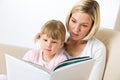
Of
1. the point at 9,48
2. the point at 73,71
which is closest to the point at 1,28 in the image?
the point at 9,48

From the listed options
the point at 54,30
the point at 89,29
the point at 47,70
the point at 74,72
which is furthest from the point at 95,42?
the point at 47,70

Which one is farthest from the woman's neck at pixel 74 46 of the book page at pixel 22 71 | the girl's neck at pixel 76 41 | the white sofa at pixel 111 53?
the book page at pixel 22 71

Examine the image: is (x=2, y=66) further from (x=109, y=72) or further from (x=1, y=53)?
(x=109, y=72)

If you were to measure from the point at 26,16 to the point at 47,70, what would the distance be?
5.28ft

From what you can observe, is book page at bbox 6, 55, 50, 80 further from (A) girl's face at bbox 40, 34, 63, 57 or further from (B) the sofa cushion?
(B) the sofa cushion

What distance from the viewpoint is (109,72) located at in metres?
1.28

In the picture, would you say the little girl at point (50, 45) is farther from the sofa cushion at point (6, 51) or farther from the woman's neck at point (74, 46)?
the sofa cushion at point (6, 51)

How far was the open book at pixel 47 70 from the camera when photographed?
0.86m

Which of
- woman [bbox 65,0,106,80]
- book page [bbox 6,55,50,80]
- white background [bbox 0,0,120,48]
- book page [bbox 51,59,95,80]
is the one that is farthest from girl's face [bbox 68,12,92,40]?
white background [bbox 0,0,120,48]

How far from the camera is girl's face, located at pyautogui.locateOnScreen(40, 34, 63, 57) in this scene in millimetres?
1205

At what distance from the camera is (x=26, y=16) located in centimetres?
241

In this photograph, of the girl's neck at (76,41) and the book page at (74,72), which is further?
the girl's neck at (76,41)

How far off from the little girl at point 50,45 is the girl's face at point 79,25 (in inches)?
2.0

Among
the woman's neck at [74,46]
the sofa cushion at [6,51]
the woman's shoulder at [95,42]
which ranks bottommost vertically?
the sofa cushion at [6,51]
